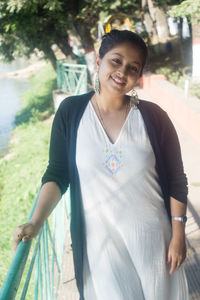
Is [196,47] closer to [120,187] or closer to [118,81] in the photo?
[118,81]

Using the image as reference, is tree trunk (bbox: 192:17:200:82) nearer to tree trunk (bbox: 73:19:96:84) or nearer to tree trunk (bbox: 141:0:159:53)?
tree trunk (bbox: 73:19:96:84)

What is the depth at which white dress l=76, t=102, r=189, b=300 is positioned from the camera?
1.26 m

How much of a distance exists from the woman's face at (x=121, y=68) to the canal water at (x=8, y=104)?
9.89 m

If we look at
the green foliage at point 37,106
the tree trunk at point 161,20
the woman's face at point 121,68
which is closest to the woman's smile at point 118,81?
the woman's face at point 121,68

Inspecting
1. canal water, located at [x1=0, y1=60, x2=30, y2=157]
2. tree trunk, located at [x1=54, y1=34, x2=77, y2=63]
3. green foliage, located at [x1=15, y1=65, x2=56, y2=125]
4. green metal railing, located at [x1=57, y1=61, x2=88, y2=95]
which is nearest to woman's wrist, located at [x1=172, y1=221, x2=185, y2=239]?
green metal railing, located at [x1=57, y1=61, x2=88, y2=95]

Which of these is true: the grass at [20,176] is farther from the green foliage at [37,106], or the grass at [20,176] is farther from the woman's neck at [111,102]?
the woman's neck at [111,102]

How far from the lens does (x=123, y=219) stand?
50.1 inches

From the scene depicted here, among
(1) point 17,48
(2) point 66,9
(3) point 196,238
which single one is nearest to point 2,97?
(1) point 17,48

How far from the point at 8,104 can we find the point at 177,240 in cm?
1817

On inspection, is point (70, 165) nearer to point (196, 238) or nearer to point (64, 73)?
point (196, 238)

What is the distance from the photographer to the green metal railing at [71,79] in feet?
30.8

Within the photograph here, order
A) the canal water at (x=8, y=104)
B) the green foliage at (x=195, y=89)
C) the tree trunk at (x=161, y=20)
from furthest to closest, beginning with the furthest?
the tree trunk at (x=161, y=20) < the canal water at (x=8, y=104) < the green foliage at (x=195, y=89)

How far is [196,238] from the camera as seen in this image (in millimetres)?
3010

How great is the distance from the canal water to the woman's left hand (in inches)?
395
